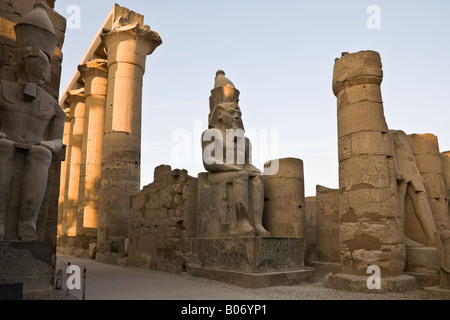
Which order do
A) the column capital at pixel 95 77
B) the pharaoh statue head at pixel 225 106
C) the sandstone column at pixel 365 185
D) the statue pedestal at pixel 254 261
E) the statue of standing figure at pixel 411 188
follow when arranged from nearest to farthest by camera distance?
1. the sandstone column at pixel 365 185
2. the statue pedestal at pixel 254 261
3. the statue of standing figure at pixel 411 188
4. the pharaoh statue head at pixel 225 106
5. the column capital at pixel 95 77

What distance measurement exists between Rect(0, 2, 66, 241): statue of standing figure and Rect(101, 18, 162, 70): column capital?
8.52 meters

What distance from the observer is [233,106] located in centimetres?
705

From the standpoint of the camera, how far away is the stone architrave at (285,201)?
7.62m

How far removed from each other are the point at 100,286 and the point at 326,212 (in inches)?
201

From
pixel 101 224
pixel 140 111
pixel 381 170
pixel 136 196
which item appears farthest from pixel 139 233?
pixel 381 170

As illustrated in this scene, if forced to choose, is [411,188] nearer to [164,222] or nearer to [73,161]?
[164,222]

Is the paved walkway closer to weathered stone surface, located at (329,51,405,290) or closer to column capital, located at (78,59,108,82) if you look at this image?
weathered stone surface, located at (329,51,405,290)

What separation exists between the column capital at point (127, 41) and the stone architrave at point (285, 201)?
25.8 feet

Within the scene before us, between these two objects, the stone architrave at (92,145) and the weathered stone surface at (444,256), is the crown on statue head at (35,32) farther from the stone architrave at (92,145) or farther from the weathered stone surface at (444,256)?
the stone architrave at (92,145)

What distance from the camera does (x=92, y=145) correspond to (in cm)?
1534

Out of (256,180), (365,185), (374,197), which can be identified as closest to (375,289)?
(374,197)

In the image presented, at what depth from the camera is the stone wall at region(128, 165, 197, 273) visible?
7711 mm

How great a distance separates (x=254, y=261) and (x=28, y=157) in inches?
136

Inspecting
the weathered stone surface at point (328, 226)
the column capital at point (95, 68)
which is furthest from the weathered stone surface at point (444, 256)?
the column capital at point (95, 68)
